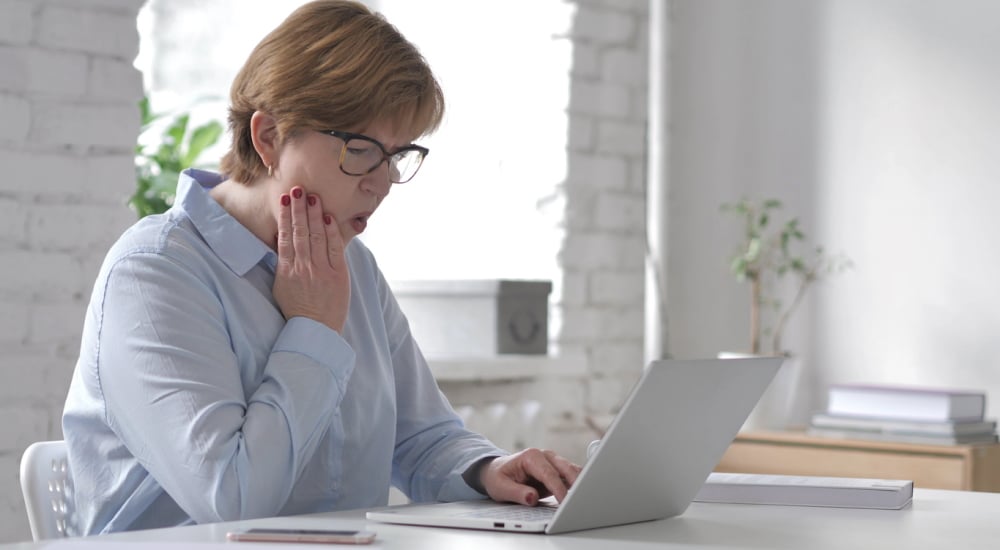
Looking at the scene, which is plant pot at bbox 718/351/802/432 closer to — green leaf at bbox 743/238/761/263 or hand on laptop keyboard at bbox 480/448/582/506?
green leaf at bbox 743/238/761/263

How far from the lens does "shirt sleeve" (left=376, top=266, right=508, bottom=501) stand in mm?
1748

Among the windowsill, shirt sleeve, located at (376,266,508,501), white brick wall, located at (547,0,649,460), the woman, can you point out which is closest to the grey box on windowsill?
the windowsill

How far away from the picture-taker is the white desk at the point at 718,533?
116 cm

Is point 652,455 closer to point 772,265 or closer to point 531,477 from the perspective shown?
point 531,477

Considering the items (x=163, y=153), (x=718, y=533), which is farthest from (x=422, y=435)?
(x=163, y=153)

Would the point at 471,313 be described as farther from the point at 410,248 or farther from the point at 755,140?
the point at 755,140

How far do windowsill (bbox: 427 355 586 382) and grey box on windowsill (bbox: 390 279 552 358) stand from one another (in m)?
0.04

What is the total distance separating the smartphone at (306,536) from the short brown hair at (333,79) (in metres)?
0.62

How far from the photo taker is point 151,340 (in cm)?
146

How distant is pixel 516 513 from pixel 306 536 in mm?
321

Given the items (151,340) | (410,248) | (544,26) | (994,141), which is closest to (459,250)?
(410,248)

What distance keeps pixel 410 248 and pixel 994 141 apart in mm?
1475

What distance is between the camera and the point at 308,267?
1612 mm

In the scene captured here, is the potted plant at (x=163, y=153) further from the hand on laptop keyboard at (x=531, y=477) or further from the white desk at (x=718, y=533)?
the white desk at (x=718, y=533)
